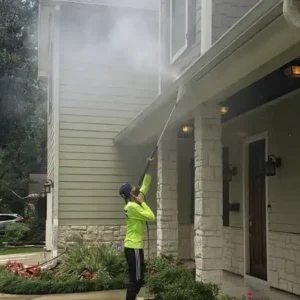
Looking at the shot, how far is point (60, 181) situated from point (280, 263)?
5385mm

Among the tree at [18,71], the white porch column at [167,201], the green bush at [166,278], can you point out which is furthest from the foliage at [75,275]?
the tree at [18,71]

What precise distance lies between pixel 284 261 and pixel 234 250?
1692 millimetres

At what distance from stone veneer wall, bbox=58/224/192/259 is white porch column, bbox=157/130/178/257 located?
111 inches

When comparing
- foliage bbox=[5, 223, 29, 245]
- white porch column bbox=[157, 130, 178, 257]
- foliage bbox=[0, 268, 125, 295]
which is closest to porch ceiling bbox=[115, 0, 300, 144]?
white porch column bbox=[157, 130, 178, 257]

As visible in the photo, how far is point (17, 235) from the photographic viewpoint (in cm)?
1878

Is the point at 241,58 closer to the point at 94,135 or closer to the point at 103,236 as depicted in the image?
the point at 94,135

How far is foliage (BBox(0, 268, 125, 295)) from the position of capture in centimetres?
760

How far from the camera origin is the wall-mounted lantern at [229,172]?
8.77 m

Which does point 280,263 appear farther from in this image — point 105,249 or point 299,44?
point 299,44

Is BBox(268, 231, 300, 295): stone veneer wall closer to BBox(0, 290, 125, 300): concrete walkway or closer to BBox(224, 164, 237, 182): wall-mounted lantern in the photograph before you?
BBox(224, 164, 237, 182): wall-mounted lantern

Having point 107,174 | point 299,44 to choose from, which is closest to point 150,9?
point 107,174

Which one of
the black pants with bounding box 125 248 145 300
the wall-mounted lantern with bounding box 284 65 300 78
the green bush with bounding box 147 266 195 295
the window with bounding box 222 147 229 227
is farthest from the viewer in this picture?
the window with bounding box 222 147 229 227

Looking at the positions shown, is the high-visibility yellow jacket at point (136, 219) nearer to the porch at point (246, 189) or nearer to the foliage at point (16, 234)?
the porch at point (246, 189)

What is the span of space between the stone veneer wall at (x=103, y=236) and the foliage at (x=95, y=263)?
77.0 inches
